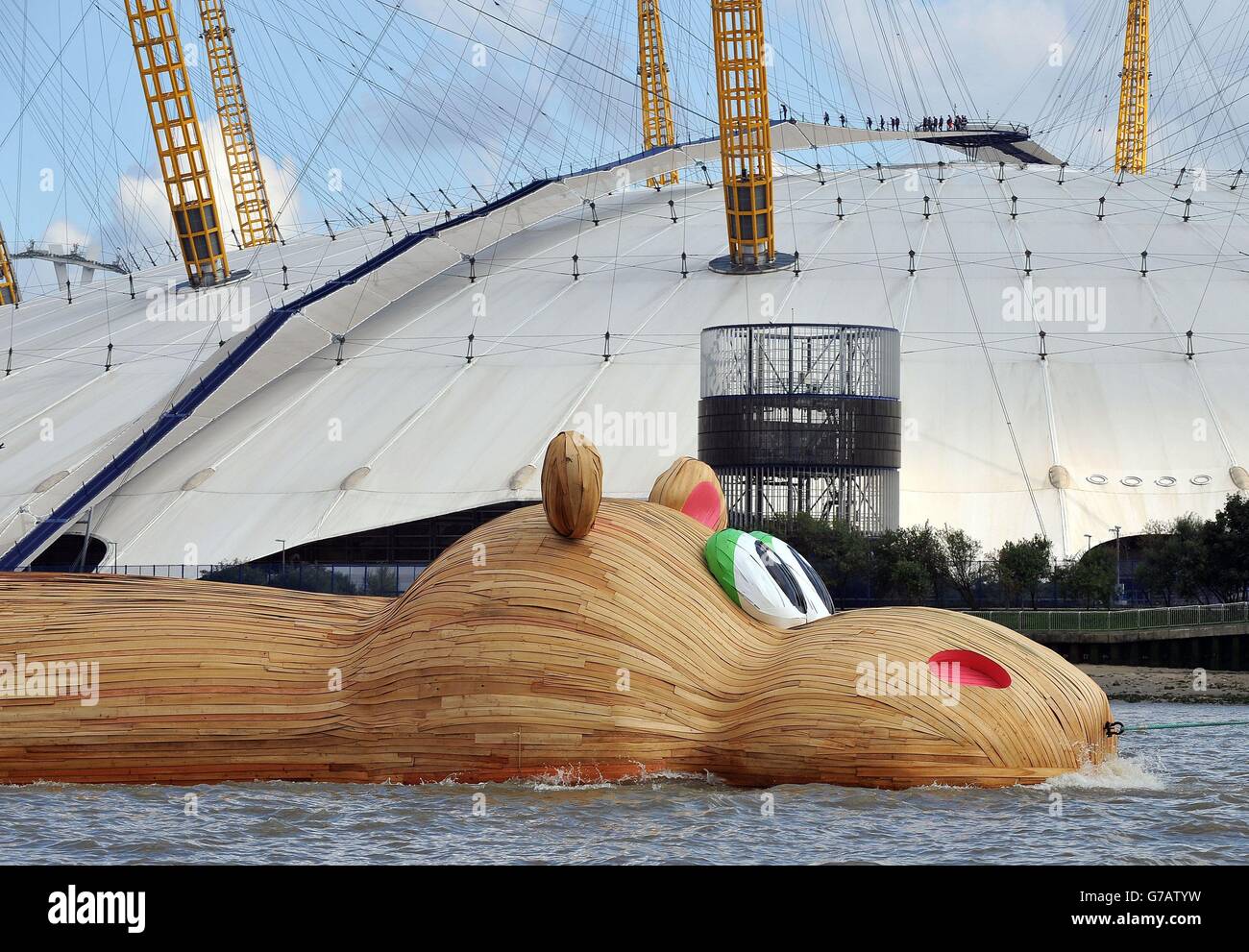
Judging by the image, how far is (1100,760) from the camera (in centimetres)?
1653

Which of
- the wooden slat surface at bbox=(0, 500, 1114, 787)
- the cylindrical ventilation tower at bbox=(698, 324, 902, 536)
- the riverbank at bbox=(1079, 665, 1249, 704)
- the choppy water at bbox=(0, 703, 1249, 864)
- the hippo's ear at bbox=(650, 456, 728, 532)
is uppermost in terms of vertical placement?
the cylindrical ventilation tower at bbox=(698, 324, 902, 536)

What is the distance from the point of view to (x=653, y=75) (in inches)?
3278

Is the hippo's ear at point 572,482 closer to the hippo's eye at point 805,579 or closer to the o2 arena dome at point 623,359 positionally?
the hippo's eye at point 805,579

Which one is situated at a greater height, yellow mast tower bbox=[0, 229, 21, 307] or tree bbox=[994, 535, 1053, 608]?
yellow mast tower bbox=[0, 229, 21, 307]

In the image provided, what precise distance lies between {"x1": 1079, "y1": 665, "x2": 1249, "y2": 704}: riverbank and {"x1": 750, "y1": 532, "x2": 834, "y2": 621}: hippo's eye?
1735 cm

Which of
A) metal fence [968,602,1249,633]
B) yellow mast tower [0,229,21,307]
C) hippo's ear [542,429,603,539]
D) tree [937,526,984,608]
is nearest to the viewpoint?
hippo's ear [542,429,603,539]

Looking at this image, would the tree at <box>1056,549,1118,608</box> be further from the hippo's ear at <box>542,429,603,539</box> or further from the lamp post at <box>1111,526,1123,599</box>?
the hippo's ear at <box>542,429,603,539</box>

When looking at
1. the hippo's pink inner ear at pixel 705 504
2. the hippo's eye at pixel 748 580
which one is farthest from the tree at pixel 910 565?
the hippo's eye at pixel 748 580

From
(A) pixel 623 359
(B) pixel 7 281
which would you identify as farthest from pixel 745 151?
(B) pixel 7 281

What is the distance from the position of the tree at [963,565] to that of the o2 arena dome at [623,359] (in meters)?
1.32

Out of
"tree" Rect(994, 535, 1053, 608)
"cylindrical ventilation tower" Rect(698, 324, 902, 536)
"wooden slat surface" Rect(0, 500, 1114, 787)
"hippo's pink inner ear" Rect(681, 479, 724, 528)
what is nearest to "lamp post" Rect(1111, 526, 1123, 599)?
"tree" Rect(994, 535, 1053, 608)

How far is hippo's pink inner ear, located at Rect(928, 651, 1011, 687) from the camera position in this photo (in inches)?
613
